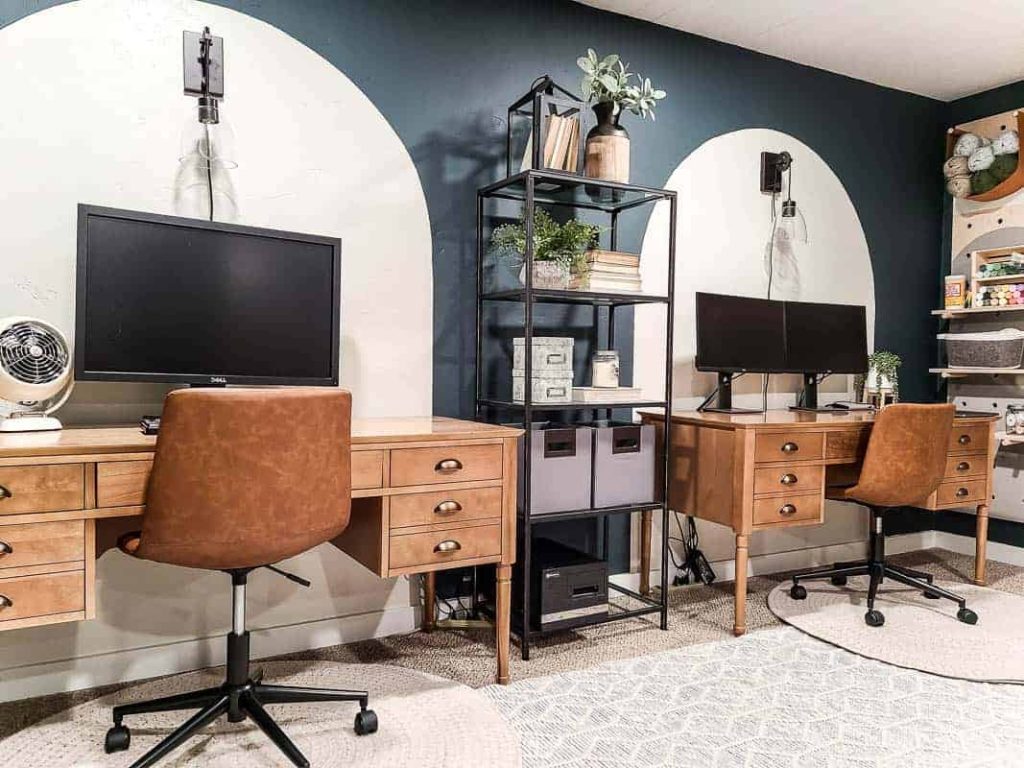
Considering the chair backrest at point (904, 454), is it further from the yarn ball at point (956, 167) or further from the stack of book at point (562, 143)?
the yarn ball at point (956, 167)

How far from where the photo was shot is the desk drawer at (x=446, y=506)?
2.10 metres

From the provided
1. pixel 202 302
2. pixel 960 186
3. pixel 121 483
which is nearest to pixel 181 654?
pixel 121 483

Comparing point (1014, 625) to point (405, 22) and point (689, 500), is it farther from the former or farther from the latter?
point (405, 22)

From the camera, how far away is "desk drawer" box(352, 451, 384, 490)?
6.59ft

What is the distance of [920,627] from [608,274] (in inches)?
70.7

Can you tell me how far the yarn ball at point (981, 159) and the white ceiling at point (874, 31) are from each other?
14.3 inches

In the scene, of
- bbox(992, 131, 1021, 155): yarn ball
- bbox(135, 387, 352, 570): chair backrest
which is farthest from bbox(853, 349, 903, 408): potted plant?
bbox(135, 387, 352, 570): chair backrest

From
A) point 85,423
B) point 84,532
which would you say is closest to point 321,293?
point 85,423

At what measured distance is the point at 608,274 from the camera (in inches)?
105

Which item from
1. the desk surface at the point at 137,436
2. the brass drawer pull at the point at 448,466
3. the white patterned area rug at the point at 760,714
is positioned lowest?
the white patterned area rug at the point at 760,714

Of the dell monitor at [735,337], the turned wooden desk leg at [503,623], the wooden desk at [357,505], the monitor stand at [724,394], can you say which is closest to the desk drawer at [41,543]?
the wooden desk at [357,505]

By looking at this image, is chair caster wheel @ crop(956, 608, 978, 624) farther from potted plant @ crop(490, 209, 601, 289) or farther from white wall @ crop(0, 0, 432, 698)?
white wall @ crop(0, 0, 432, 698)

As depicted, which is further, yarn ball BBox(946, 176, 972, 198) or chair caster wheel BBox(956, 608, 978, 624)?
yarn ball BBox(946, 176, 972, 198)

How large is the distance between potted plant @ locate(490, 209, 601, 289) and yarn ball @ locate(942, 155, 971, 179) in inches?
103
